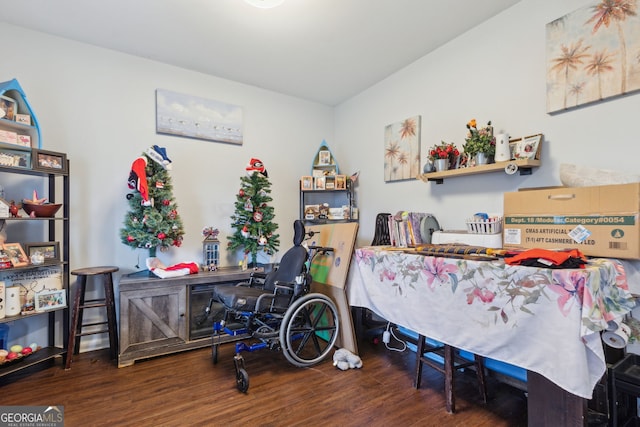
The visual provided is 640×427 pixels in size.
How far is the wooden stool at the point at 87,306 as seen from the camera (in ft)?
8.16

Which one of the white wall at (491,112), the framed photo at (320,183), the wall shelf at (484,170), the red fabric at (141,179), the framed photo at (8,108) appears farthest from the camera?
the framed photo at (320,183)

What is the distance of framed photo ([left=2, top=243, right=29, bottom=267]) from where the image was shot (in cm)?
222

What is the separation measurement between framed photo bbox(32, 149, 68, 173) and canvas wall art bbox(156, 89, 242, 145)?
0.89m

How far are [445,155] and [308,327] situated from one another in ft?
6.06

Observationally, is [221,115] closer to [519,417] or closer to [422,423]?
[422,423]

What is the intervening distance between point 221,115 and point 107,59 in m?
1.13

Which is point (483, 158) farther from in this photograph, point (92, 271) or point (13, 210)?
point (13, 210)

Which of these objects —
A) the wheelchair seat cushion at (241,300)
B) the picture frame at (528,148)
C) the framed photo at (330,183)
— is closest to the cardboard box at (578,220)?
the picture frame at (528,148)

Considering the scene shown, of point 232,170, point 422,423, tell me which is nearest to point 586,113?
point 422,423

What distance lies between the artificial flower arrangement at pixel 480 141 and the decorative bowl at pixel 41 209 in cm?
332

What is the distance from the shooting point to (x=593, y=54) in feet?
6.17

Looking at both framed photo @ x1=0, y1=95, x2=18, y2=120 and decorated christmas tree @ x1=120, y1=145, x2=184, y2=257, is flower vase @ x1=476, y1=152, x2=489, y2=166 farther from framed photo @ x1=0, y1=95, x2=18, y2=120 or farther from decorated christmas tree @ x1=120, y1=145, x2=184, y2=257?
framed photo @ x1=0, y1=95, x2=18, y2=120

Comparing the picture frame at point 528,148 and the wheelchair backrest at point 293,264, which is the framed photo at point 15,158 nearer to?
the wheelchair backrest at point 293,264

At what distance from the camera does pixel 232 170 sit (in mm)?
3576
